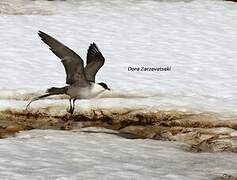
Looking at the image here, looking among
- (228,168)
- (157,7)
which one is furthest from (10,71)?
(157,7)

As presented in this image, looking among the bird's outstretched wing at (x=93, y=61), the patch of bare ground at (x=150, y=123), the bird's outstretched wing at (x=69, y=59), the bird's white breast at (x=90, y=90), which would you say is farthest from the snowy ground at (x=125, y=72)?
the bird's outstretched wing at (x=93, y=61)

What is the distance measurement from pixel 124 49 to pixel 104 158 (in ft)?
29.2

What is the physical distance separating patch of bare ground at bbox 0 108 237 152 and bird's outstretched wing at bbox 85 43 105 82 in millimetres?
1162

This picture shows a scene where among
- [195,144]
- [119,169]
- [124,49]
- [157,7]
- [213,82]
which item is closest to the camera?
[119,169]

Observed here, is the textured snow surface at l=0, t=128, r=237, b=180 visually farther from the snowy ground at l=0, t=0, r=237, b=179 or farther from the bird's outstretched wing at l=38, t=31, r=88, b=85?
the bird's outstretched wing at l=38, t=31, r=88, b=85

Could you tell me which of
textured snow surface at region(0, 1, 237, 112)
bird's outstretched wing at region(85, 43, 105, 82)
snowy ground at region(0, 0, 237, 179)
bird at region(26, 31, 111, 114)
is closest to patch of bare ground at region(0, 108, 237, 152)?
snowy ground at region(0, 0, 237, 179)

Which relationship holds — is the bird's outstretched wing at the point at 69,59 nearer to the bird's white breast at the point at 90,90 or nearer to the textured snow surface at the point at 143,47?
the bird's white breast at the point at 90,90

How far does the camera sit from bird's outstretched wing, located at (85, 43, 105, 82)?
10.1 m

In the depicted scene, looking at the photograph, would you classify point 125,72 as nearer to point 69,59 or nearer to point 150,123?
point 150,123

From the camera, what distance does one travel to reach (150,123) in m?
11.3

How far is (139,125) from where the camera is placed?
36.6ft

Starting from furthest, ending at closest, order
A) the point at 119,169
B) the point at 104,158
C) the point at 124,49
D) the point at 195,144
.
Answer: the point at 124,49 < the point at 195,144 < the point at 104,158 < the point at 119,169

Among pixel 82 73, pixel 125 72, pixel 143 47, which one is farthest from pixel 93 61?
pixel 143 47

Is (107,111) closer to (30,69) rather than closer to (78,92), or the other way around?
(78,92)
